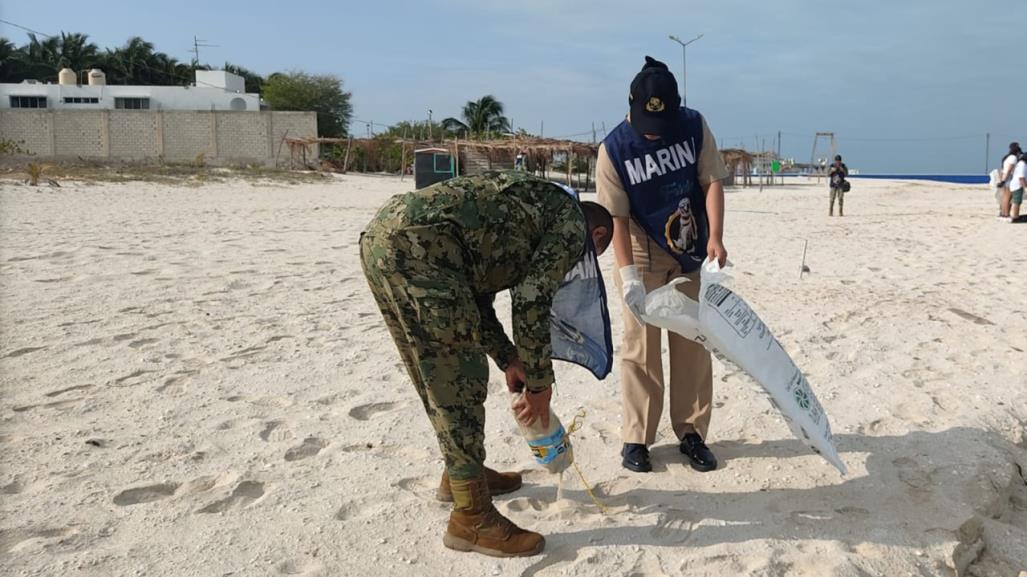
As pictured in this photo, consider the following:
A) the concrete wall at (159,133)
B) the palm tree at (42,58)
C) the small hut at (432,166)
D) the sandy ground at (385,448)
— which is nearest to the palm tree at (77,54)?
the palm tree at (42,58)

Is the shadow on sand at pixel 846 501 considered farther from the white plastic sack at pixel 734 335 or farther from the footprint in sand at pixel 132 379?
the footprint in sand at pixel 132 379

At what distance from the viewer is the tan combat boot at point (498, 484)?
109 inches

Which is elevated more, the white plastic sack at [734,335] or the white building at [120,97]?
the white building at [120,97]

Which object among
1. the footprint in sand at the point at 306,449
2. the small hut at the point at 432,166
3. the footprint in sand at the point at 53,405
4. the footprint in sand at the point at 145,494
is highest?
the small hut at the point at 432,166

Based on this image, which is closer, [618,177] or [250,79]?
[618,177]

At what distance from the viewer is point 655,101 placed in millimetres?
2869

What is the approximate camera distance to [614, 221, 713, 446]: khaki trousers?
3051mm

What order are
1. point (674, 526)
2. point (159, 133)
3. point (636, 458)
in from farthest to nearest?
1. point (159, 133)
2. point (636, 458)
3. point (674, 526)

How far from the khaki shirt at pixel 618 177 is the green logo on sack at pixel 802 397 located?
0.88m

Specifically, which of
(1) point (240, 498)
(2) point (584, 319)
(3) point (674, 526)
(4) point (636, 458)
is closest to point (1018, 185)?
(4) point (636, 458)

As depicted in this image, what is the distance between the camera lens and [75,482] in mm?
2812

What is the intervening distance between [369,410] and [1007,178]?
49.0ft

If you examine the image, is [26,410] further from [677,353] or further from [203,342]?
[677,353]

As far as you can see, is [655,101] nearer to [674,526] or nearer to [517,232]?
[517,232]
